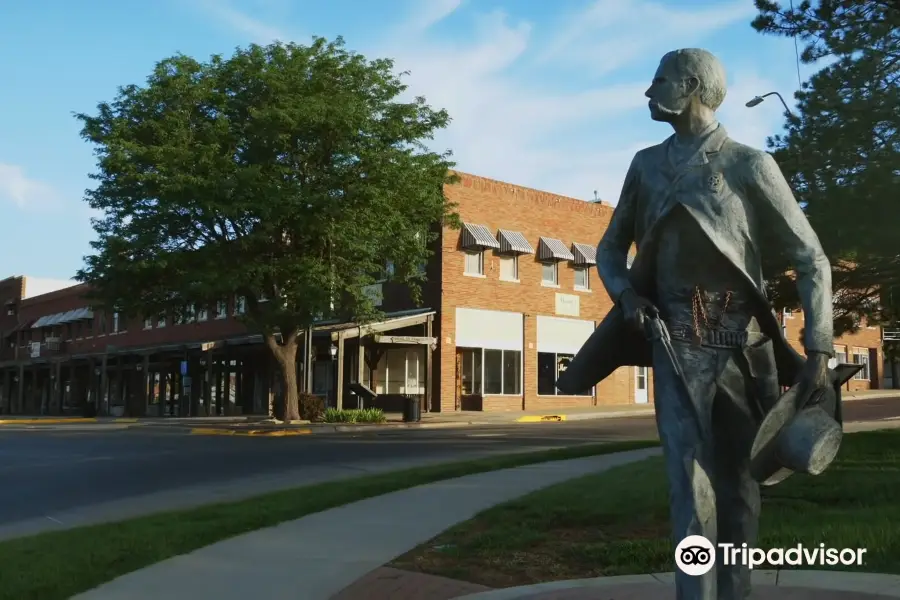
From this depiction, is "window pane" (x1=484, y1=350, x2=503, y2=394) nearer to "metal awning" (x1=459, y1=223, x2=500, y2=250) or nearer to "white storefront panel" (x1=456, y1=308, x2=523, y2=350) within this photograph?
"white storefront panel" (x1=456, y1=308, x2=523, y2=350)

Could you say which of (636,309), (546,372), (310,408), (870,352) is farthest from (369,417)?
(870,352)

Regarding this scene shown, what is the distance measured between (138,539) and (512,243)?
28.6m

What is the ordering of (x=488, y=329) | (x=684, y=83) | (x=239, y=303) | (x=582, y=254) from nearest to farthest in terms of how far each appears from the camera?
(x=684, y=83), (x=239, y=303), (x=488, y=329), (x=582, y=254)

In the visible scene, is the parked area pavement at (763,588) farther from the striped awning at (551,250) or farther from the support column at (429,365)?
the striped awning at (551,250)

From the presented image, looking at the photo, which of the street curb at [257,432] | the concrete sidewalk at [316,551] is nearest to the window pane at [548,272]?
the street curb at [257,432]

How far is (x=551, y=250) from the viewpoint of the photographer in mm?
37281

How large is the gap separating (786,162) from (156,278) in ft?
65.0

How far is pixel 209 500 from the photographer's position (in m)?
11.2

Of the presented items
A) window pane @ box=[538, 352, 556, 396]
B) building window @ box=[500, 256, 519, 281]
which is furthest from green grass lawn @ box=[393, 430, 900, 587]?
window pane @ box=[538, 352, 556, 396]

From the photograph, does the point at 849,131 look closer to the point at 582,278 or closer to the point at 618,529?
the point at 618,529

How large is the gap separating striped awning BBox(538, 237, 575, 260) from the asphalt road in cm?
1213

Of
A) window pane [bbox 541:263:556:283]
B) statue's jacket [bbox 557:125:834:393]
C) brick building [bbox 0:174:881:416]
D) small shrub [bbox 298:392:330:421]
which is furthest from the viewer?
window pane [bbox 541:263:556:283]

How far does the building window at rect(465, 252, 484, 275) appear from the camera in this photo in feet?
116

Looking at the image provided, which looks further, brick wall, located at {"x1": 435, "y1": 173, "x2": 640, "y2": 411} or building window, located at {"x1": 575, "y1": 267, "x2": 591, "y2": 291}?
building window, located at {"x1": 575, "y1": 267, "x2": 591, "y2": 291}
